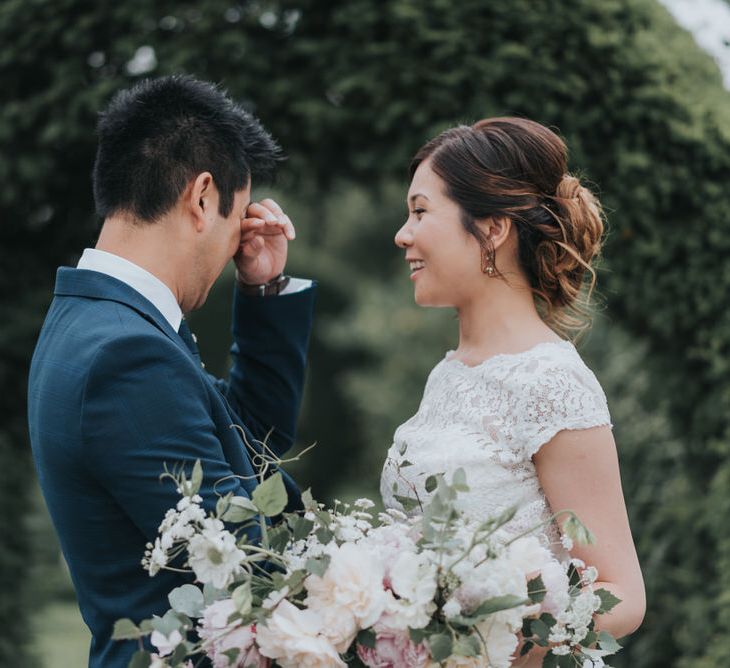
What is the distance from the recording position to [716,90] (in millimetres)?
4262

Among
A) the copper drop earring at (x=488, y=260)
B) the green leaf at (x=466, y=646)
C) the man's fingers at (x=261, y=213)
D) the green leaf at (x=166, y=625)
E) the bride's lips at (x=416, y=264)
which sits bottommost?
the green leaf at (x=166, y=625)

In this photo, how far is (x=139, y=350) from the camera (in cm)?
215

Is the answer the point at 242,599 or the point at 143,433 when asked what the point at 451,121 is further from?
the point at 242,599

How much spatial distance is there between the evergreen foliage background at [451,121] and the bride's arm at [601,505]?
182 cm

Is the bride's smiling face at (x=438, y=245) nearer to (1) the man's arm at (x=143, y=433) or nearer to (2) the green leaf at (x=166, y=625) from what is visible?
(1) the man's arm at (x=143, y=433)

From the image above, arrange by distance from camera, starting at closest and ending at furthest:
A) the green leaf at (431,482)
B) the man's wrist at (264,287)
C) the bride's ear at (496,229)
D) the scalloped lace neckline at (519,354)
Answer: the green leaf at (431,482) < the scalloped lace neckline at (519,354) < the bride's ear at (496,229) < the man's wrist at (264,287)

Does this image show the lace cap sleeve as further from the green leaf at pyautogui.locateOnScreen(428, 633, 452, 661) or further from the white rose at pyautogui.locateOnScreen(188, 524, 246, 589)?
the white rose at pyautogui.locateOnScreen(188, 524, 246, 589)

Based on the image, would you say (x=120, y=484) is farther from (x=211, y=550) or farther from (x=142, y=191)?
(x=142, y=191)

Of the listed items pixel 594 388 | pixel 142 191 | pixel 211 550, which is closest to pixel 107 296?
pixel 142 191

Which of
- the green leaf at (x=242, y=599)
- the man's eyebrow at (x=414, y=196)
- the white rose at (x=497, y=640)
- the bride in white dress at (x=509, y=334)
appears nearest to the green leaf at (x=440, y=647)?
the white rose at (x=497, y=640)

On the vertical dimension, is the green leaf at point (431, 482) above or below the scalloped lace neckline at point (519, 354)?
above

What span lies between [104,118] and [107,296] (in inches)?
20.4

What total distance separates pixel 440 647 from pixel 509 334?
1.15m

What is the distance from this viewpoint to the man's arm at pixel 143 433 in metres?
2.09
